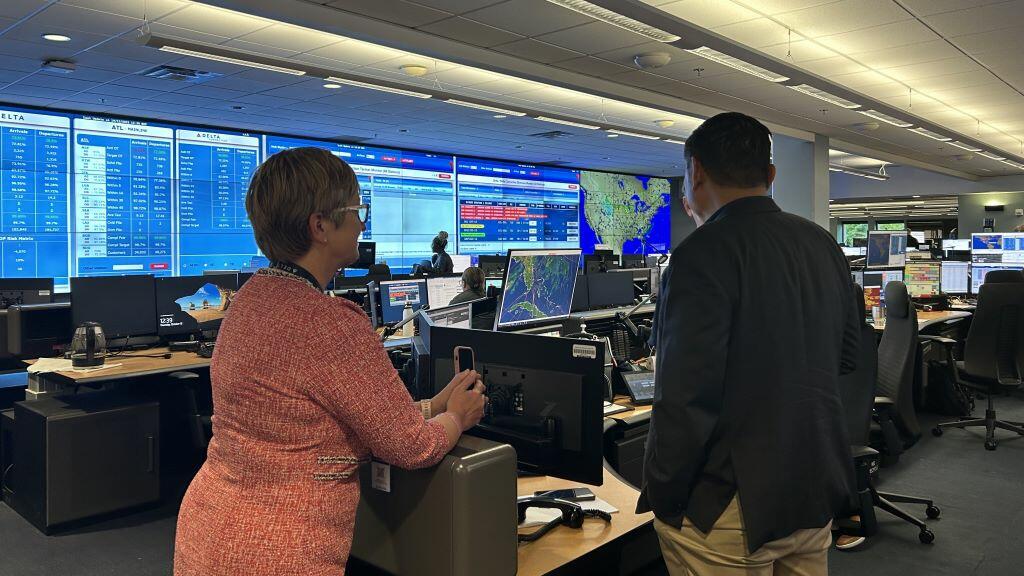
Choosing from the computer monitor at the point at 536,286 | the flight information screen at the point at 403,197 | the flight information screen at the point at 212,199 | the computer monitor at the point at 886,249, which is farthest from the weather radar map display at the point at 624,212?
the computer monitor at the point at 536,286

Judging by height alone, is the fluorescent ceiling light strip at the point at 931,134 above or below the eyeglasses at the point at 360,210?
above

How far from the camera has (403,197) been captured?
1102cm

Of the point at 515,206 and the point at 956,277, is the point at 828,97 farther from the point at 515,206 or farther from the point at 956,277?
the point at 515,206

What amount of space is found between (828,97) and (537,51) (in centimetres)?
341

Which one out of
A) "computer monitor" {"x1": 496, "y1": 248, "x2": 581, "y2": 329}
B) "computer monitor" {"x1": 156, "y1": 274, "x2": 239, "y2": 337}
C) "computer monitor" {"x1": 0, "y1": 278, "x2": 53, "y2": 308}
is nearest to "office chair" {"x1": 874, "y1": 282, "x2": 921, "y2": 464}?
"computer monitor" {"x1": 496, "y1": 248, "x2": 581, "y2": 329}

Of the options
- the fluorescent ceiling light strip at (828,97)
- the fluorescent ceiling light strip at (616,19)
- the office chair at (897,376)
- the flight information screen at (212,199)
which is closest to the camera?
the office chair at (897,376)

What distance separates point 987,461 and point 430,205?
8.21m

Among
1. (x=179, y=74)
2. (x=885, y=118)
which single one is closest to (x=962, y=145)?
(x=885, y=118)

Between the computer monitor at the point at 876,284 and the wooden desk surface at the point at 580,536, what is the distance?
4822 mm

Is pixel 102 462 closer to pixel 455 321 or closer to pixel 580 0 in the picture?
pixel 455 321

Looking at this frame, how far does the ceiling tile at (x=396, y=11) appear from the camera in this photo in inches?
189

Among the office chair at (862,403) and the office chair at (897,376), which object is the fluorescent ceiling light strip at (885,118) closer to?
the office chair at (897,376)

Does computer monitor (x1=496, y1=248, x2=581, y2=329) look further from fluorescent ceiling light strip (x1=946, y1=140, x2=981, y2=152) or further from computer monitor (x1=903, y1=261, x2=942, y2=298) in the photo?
fluorescent ceiling light strip (x1=946, y1=140, x2=981, y2=152)

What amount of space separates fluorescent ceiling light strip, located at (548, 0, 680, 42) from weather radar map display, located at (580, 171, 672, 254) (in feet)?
30.2
